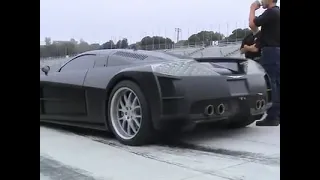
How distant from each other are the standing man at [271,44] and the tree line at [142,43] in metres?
0.07

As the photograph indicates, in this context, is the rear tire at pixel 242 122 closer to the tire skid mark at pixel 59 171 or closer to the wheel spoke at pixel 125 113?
the wheel spoke at pixel 125 113

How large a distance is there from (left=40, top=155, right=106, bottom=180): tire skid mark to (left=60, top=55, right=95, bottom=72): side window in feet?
1.57

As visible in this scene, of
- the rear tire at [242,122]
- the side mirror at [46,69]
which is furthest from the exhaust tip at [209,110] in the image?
the side mirror at [46,69]

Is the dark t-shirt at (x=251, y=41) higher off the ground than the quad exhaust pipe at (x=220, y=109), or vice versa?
the dark t-shirt at (x=251, y=41)

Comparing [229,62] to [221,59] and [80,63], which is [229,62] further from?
[80,63]

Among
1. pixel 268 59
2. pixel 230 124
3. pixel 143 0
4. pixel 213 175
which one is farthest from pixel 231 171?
pixel 143 0

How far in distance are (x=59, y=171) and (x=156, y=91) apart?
59 cm

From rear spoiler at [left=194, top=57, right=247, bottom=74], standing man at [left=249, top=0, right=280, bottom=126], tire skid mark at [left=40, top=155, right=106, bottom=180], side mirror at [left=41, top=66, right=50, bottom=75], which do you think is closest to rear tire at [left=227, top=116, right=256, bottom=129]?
standing man at [left=249, top=0, right=280, bottom=126]

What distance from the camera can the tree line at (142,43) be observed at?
5.44ft

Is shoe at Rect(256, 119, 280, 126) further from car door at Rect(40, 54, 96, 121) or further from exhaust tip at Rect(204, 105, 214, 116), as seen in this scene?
car door at Rect(40, 54, 96, 121)
